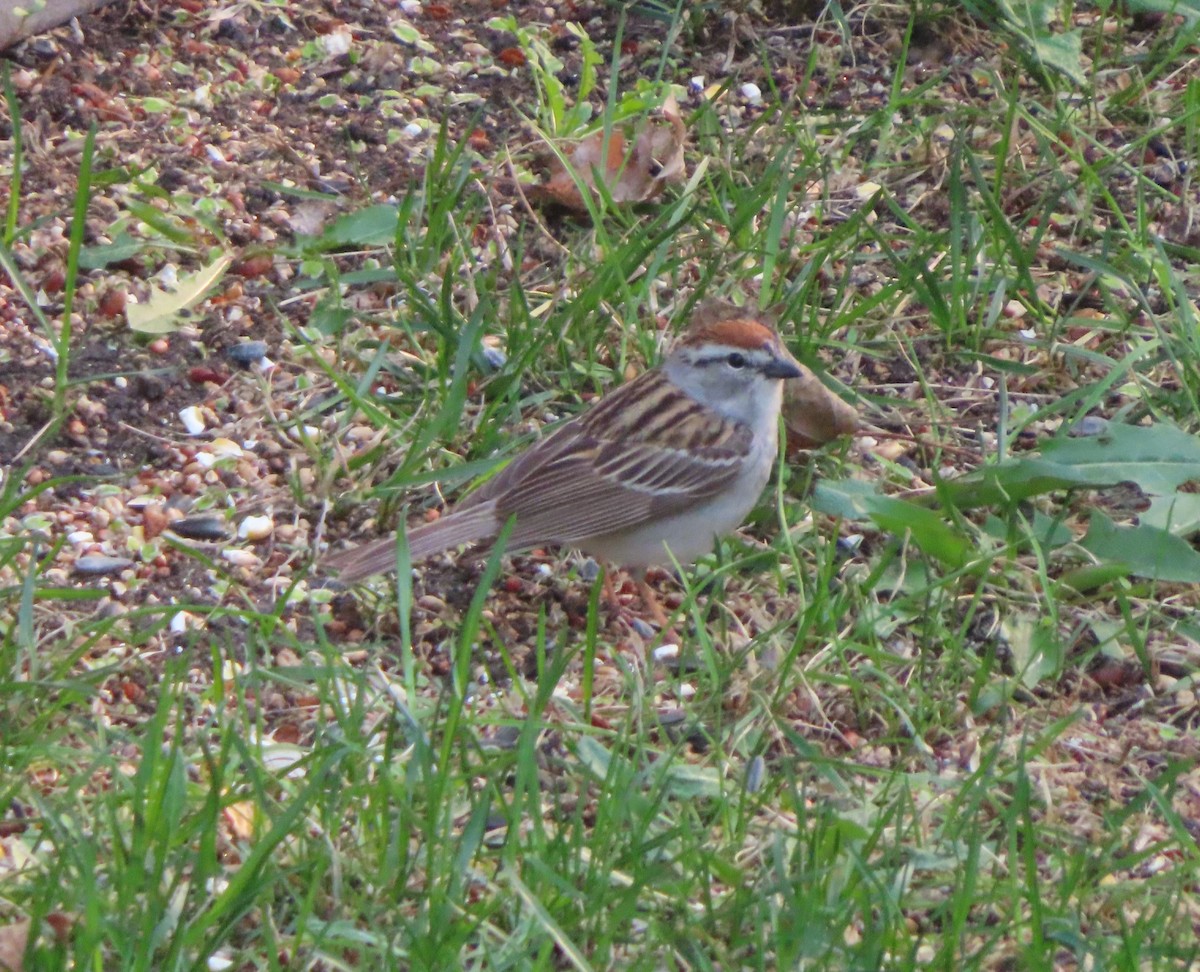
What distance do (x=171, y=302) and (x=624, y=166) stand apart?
128 centimetres

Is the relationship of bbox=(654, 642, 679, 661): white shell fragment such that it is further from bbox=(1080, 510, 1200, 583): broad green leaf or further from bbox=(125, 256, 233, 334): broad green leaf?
bbox=(125, 256, 233, 334): broad green leaf

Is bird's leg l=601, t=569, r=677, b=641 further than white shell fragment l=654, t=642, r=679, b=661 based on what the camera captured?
Yes

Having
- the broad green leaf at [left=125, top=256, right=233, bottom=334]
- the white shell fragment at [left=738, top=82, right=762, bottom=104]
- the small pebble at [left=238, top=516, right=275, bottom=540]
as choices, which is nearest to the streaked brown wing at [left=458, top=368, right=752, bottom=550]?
the small pebble at [left=238, top=516, right=275, bottom=540]

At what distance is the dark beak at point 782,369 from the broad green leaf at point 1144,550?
0.75m

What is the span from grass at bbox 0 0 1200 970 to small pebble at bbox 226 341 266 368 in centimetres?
15

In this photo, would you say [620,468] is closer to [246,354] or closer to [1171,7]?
[246,354]

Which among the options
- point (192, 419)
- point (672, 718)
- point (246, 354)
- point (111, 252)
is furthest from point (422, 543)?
point (111, 252)

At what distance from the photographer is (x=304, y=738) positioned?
360 cm

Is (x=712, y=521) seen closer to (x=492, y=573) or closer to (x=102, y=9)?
(x=492, y=573)

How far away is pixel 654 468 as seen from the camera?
172 inches

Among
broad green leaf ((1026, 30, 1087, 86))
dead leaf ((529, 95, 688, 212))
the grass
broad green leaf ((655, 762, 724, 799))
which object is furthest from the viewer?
broad green leaf ((1026, 30, 1087, 86))

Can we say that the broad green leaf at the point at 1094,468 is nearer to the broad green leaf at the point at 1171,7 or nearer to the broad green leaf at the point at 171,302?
the broad green leaf at the point at 1171,7

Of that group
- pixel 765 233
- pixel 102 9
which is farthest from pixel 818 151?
pixel 102 9

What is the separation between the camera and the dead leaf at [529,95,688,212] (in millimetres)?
5066
